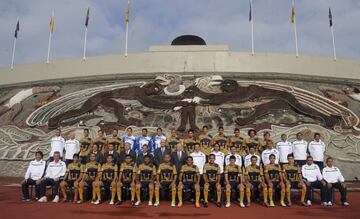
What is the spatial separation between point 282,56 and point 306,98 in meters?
4.54

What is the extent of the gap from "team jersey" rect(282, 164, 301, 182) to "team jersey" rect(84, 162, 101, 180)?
167 inches

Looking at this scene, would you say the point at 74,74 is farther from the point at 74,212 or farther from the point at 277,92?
the point at 74,212

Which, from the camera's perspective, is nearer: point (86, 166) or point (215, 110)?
point (86, 166)

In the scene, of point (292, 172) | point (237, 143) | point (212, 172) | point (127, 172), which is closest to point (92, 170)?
point (127, 172)

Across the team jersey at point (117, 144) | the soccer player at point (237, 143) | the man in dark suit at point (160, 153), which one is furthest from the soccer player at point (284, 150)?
the team jersey at point (117, 144)

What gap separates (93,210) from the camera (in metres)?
6.47

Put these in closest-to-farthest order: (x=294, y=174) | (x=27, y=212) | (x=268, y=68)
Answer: (x=27, y=212) < (x=294, y=174) < (x=268, y=68)

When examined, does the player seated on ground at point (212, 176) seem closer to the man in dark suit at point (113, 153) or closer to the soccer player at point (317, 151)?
the man in dark suit at point (113, 153)

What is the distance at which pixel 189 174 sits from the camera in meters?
7.45

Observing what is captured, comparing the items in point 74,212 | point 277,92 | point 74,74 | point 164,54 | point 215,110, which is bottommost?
point 74,212

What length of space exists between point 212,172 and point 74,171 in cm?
314

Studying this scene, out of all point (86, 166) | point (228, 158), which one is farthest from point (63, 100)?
point (228, 158)

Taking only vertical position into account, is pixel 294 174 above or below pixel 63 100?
below

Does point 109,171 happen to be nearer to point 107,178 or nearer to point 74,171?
point 107,178
